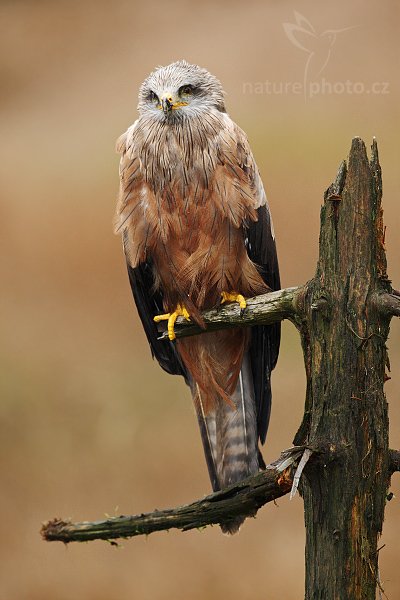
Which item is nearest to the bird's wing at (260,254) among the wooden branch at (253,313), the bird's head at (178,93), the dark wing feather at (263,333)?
the dark wing feather at (263,333)

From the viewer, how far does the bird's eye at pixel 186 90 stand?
2.65m

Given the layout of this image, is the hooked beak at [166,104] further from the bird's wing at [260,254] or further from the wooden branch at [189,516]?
the wooden branch at [189,516]

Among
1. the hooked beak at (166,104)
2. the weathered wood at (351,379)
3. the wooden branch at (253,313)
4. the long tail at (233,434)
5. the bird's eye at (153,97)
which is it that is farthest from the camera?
the long tail at (233,434)

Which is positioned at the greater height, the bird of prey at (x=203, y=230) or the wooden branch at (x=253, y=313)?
the bird of prey at (x=203, y=230)

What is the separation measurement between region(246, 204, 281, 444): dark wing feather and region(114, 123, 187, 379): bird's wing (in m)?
0.34

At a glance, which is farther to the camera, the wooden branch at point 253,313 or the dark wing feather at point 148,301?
the dark wing feather at point 148,301

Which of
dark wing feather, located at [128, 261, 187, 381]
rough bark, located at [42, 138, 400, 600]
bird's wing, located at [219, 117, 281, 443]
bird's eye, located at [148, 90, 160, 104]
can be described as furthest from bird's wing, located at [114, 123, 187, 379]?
rough bark, located at [42, 138, 400, 600]

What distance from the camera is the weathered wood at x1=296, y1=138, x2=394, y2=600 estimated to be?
80.9 inches

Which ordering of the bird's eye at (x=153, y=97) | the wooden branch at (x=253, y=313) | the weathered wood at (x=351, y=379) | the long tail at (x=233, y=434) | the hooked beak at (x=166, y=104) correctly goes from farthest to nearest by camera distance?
1. the long tail at (x=233, y=434)
2. the bird's eye at (x=153, y=97)
3. the hooked beak at (x=166, y=104)
4. the wooden branch at (x=253, y=313)
5. the weathered wood at (x=351, y=379)

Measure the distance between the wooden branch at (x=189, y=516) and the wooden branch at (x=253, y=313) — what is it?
44 cm

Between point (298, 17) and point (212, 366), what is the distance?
193 centimetres

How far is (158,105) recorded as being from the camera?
2.67m

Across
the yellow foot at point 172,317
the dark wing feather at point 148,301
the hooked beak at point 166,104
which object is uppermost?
the hooked beak at point 166,104

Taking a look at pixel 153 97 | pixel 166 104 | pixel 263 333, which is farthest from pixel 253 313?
pixel 153 97
